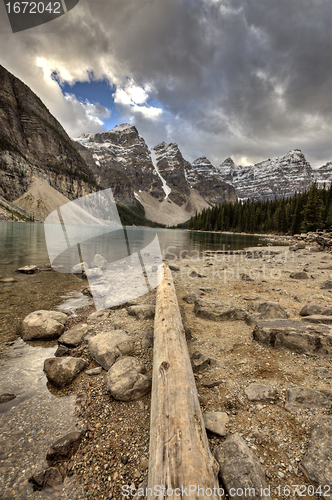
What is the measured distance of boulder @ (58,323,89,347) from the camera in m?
5.00

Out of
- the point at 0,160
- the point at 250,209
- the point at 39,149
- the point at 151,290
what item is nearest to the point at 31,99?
the point at 39,149

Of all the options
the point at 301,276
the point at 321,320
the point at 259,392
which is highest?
the point at 321,320

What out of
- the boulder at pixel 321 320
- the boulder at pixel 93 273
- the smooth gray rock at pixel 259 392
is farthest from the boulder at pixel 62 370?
the boulder at pixel 93 273

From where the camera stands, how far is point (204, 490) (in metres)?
1.66

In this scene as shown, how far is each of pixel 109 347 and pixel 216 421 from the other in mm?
2591

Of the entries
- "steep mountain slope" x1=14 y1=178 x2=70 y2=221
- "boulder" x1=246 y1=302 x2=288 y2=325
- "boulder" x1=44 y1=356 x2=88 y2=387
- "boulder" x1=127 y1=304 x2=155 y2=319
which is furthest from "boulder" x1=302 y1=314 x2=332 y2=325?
"steep mountain slope" x1=14 y1=178 x2=70 y2=221

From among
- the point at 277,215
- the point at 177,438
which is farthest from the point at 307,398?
the point at 277,215

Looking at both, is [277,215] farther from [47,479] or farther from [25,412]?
[47,479]

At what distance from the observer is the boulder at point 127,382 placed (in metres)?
3.37

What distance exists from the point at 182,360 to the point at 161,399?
69 centimetres

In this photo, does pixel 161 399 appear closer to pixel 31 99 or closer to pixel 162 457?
pixel 162 457

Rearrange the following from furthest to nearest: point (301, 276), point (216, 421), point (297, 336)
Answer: point (301, 276) < point (297, 336) < point (216, 421)

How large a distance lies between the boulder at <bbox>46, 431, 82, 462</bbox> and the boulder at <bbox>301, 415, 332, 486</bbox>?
110 inches

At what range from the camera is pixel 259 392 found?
3215 millimetres
